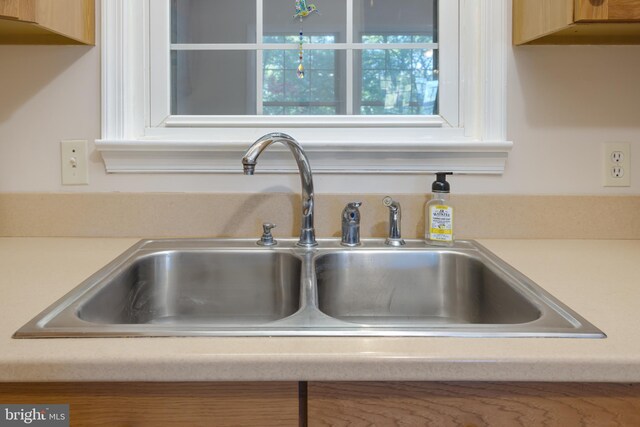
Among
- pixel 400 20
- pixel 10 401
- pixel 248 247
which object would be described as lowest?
pixel 10 401

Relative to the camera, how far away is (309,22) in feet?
4.60

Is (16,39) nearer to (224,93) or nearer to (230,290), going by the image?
(224,93)

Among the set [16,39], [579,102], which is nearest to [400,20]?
[579,102]

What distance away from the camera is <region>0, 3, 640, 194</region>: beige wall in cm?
127

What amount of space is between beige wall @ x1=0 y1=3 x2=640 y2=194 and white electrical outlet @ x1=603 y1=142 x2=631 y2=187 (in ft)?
0.05

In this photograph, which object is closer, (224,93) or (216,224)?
(216,224)

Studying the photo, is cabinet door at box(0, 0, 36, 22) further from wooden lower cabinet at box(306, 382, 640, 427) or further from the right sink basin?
wooden lower cabinet at box(306, 382, 640, 427)

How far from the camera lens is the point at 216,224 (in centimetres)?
129

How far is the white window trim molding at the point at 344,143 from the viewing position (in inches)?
49.4

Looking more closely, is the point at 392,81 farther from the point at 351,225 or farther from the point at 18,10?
the point at 18,10

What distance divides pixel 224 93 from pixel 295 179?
13.5 inches

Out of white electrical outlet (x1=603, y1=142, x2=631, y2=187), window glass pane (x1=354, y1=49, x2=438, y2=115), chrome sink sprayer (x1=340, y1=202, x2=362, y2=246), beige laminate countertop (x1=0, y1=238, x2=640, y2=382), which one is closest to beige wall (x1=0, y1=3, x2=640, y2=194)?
white electrical outlet (x1=603, y1=142, x2=631, y2=187)

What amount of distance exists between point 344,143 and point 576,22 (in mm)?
546

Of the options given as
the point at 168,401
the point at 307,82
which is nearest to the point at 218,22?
the point at 307,82
